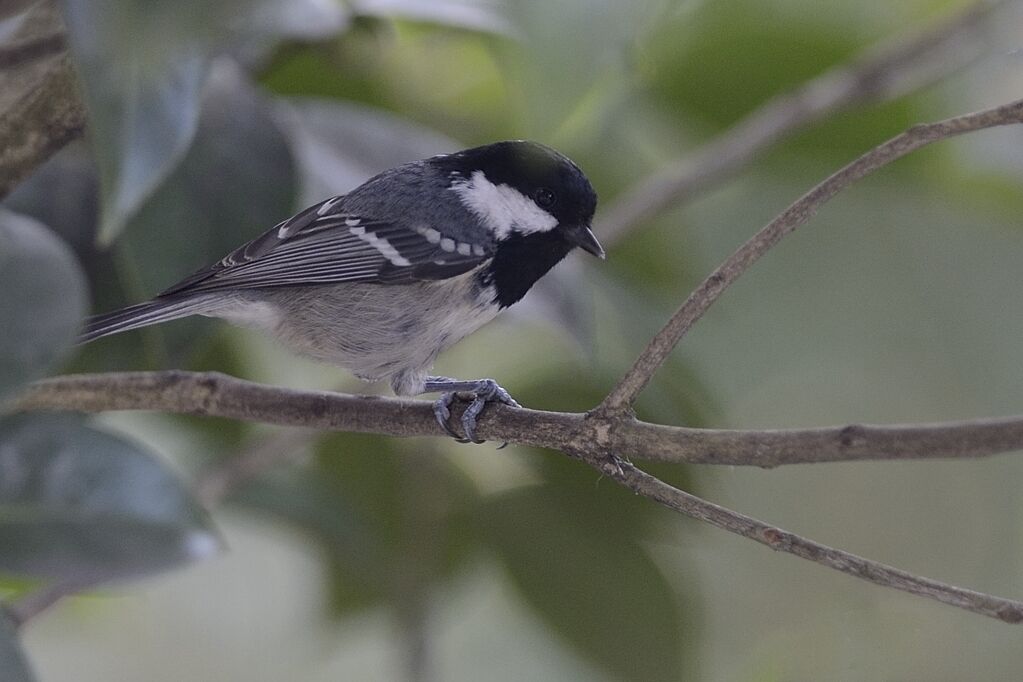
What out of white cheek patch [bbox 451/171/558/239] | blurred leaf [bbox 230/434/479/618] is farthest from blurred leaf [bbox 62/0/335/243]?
blurred leaf [bbox 230/434/479/618]

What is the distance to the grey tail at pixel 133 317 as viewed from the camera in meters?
0.90

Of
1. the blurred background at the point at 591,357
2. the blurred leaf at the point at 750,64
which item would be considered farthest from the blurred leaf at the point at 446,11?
the blurred leaf at the point at 750,64

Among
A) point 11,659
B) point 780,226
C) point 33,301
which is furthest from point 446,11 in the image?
point 11,659

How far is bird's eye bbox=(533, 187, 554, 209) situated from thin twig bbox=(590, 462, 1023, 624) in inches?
16.3

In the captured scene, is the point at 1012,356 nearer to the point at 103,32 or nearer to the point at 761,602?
the point at 761,602

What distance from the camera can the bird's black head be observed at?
990 millimetres

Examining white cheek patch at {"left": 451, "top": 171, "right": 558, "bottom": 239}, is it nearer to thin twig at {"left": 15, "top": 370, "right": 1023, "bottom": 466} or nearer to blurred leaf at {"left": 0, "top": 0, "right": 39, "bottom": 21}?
thin twig at {"left": 15, "top": 370, "right": 1023, "bottom": 466}

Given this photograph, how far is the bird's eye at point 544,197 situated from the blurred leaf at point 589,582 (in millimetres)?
417

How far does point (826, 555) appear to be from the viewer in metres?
0.58

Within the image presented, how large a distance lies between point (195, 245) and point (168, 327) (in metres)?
0.08

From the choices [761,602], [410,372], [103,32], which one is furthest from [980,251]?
[103,32]

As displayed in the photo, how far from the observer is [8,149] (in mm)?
790

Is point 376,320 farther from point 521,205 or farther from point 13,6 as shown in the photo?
point 13,6

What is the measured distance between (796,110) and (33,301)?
93cm
